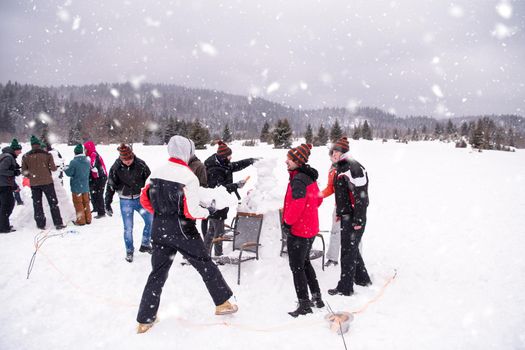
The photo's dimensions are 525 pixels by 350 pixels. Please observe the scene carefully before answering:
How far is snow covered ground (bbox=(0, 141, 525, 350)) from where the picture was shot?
395 centimetres

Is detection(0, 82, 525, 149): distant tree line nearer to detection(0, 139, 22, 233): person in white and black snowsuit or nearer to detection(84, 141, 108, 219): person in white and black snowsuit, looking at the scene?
detection(84, 141, 108, 219): person in white and black snowsuit

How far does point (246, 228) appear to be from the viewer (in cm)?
610

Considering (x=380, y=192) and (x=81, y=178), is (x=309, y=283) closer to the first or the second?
(x=81, y=178)

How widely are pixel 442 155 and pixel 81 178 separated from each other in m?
28.3

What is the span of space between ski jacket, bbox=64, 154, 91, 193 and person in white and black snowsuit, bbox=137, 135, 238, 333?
536 centimetres

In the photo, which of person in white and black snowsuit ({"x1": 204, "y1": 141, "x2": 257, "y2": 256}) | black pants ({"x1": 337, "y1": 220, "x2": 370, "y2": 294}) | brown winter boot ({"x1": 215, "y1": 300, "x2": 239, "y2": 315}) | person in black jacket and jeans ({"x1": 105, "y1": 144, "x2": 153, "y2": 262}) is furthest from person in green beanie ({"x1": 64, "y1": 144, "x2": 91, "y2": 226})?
black pants ({"x1": 337, "y1": 220, "x2": 370, "y2": 294})

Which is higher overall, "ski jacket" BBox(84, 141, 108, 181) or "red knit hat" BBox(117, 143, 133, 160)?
"red knit hat" BBox(117, 143, 133, 160)

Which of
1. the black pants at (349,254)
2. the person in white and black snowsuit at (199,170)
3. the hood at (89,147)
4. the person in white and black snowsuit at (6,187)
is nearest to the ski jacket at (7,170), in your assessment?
the person in white and black snowsuit at (6,187)

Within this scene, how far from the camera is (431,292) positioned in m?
5.13

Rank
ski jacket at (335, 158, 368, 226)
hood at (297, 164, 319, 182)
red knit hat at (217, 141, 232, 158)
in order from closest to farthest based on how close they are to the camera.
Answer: hood at (297, 164, 319, 182) < ski jacket at (335, 158, 368, 226) < red knit hat at (217, 141, 232, 158)

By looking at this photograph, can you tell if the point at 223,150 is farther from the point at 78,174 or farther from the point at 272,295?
the point at 78,174

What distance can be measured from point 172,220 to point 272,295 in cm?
210

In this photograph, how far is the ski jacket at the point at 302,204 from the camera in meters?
4.14

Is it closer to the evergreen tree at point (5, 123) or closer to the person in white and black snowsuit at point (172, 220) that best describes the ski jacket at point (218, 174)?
the person in white and black snowsuit at point (172, 220)
